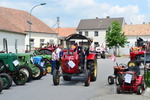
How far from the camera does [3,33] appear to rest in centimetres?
2898

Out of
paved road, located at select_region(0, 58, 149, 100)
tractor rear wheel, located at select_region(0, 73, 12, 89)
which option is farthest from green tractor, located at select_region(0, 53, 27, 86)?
tractor rear wheel, located at select_region(0, 73, 12, 89)

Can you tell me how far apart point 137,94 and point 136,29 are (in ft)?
164

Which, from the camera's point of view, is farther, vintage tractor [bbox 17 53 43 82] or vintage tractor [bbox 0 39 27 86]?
vintage tractor [bbox 17 53 43 82]

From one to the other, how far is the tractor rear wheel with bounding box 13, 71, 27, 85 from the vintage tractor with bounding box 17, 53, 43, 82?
71 cm

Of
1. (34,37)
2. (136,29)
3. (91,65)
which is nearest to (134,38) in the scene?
(136,29)

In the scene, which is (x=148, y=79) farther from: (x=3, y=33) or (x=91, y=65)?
(x=3, y=33)

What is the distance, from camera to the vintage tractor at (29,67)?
12279 millimetres

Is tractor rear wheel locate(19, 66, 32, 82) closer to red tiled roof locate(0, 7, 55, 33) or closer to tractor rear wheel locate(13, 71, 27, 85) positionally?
tractor rear wheel locate(13, 71, 27, 85)

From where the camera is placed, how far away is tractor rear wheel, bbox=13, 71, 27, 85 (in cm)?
1149

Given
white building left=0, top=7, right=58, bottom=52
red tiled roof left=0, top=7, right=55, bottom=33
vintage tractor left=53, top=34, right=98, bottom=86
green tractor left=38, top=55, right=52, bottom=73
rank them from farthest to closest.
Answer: red tiled roof left=0, top=7, right=55, bottom=33
white building left=0, top=7, right=58, bottom=52
green tractor left=38, top=55, right=52, bottom=73
vintage tractor left=53, top=34, right=98, bottom=86

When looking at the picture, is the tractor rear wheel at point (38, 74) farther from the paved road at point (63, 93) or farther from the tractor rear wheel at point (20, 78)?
the tractor rear wheel at point (20, 78)

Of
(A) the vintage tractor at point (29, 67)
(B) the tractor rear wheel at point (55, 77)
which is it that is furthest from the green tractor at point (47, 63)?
(B) the tractor rear wheel at point (55, 77)

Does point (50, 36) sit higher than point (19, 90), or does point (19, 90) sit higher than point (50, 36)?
point (50, 36)

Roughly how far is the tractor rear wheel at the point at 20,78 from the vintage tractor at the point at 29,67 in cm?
71
